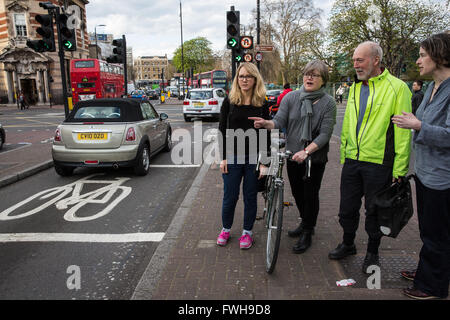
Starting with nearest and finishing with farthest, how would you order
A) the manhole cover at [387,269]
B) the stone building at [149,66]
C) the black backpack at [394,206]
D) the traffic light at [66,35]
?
1. the black backpack at [394,206]
2. the manhole cover at [387,269]
3. the traffic light at [66,35]
4. the stone building at [149,66]

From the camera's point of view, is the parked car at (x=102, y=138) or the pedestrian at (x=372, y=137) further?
the parked car at (x=102, y=138)

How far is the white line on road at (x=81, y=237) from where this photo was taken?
4.16 m

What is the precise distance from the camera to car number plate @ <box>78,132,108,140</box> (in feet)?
21.9

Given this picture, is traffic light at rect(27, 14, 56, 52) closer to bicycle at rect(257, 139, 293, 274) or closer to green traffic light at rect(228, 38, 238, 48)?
green traffic light at rect(228, 38, 238, 48)

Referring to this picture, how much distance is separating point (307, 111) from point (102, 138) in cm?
449

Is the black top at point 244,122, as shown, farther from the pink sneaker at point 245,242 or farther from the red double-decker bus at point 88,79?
the red double-decker bus at point 88,79

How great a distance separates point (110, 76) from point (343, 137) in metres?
30.9

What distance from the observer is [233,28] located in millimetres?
9859

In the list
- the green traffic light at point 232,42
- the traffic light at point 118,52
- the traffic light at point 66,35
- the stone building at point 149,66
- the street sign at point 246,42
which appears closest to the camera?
the green traffic light at point 232,42

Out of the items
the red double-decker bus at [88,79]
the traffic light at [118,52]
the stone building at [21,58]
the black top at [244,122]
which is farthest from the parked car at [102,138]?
the stone building at [21,58]

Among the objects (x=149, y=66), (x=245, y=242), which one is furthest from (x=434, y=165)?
(x=149, y=66)

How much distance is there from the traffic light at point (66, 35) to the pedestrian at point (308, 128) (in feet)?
28.3

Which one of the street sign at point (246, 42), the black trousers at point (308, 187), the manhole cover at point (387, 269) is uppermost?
the street sign at point (246, 42)

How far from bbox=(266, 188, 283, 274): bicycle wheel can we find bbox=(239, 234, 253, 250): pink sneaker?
1.27ft
